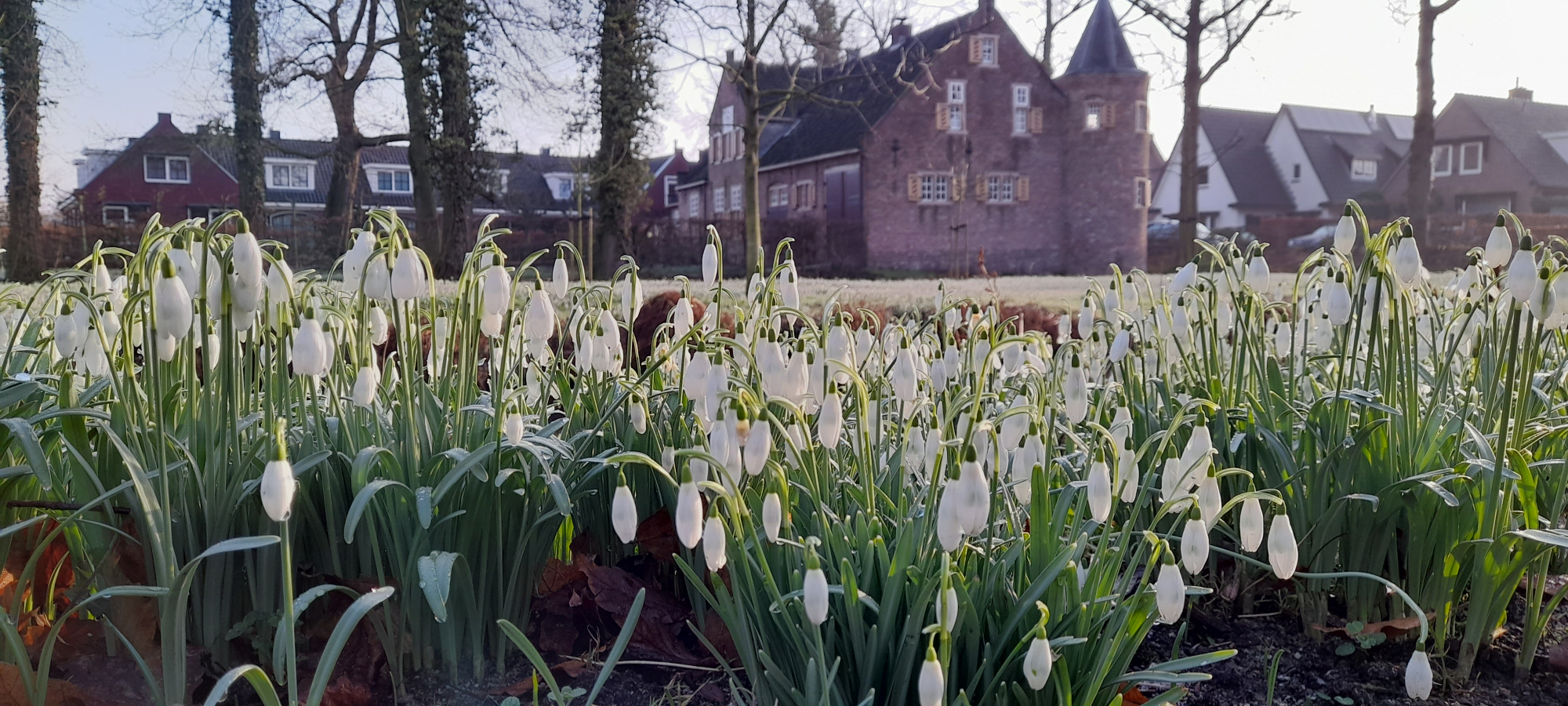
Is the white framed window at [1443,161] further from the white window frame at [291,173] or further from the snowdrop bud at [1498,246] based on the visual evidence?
the snowdrop bud at [1498,246]

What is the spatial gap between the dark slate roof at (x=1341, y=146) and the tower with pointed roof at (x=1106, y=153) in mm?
17857

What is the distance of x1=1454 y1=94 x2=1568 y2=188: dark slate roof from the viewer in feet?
138

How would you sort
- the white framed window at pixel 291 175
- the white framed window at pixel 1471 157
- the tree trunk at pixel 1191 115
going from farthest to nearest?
the white framed window at pixel 1471 157 < the white framed window at pixel 291 175 < the tree trunk at pixel 1191 115

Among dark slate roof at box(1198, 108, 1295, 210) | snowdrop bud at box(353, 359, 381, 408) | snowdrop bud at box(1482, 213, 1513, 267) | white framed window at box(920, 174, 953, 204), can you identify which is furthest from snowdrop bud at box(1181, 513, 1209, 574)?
dark slate roof at box(1198, 108, 1295, 210)

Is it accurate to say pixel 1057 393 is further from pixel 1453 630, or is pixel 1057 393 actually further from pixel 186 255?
pixel 186 255

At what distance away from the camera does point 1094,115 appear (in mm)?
32312

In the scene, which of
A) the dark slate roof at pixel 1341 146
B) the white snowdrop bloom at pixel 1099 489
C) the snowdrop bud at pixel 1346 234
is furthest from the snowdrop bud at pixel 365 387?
the dark slate roof at pixel 1341 146

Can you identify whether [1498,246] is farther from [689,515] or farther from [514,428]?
[514,428]

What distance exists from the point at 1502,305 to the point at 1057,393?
137cm

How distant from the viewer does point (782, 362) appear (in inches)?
80.0

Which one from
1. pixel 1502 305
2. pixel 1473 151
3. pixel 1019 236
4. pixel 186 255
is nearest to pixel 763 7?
pixel 1502 305

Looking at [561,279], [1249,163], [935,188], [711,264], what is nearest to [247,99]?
[561,279]

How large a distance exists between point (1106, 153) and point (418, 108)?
2211cm

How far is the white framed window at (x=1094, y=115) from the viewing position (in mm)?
32188
